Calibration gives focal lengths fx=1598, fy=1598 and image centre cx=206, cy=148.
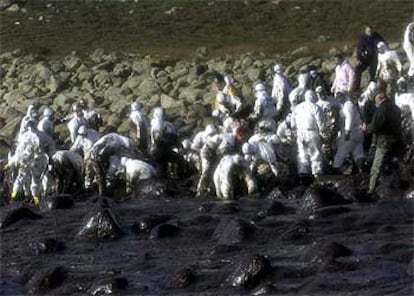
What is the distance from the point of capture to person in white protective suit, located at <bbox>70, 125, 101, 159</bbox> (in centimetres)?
3741

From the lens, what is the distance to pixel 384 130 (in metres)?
31.0

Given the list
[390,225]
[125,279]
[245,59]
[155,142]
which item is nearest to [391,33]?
[245,59]

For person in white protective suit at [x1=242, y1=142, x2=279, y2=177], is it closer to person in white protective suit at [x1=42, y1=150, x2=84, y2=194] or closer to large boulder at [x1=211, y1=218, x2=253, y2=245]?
person in white protective suit at [x1=42, y1=150, x2=84, y2=194]

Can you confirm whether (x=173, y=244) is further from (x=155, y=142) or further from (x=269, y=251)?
(x=155, y=142)

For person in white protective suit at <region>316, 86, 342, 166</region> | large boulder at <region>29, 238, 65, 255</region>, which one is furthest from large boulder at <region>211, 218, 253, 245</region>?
person in white protective suit at <region>316, 86, 342, 166</region>

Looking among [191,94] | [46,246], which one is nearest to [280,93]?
[191,94]

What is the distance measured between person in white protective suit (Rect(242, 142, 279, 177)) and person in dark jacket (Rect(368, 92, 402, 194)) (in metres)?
3.16

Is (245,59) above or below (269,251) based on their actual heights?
above

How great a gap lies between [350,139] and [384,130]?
460cm

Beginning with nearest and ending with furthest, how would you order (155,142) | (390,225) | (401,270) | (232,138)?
(401,270), (390,225), (232,138), (155,142)

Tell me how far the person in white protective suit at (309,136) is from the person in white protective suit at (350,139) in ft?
1.64

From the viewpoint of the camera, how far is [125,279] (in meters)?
25.8

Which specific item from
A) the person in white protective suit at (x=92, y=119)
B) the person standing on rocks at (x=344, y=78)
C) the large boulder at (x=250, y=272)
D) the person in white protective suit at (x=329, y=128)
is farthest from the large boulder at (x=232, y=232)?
the person standing on rocks at (x=344, y=78)

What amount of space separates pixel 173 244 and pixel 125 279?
333 cm
